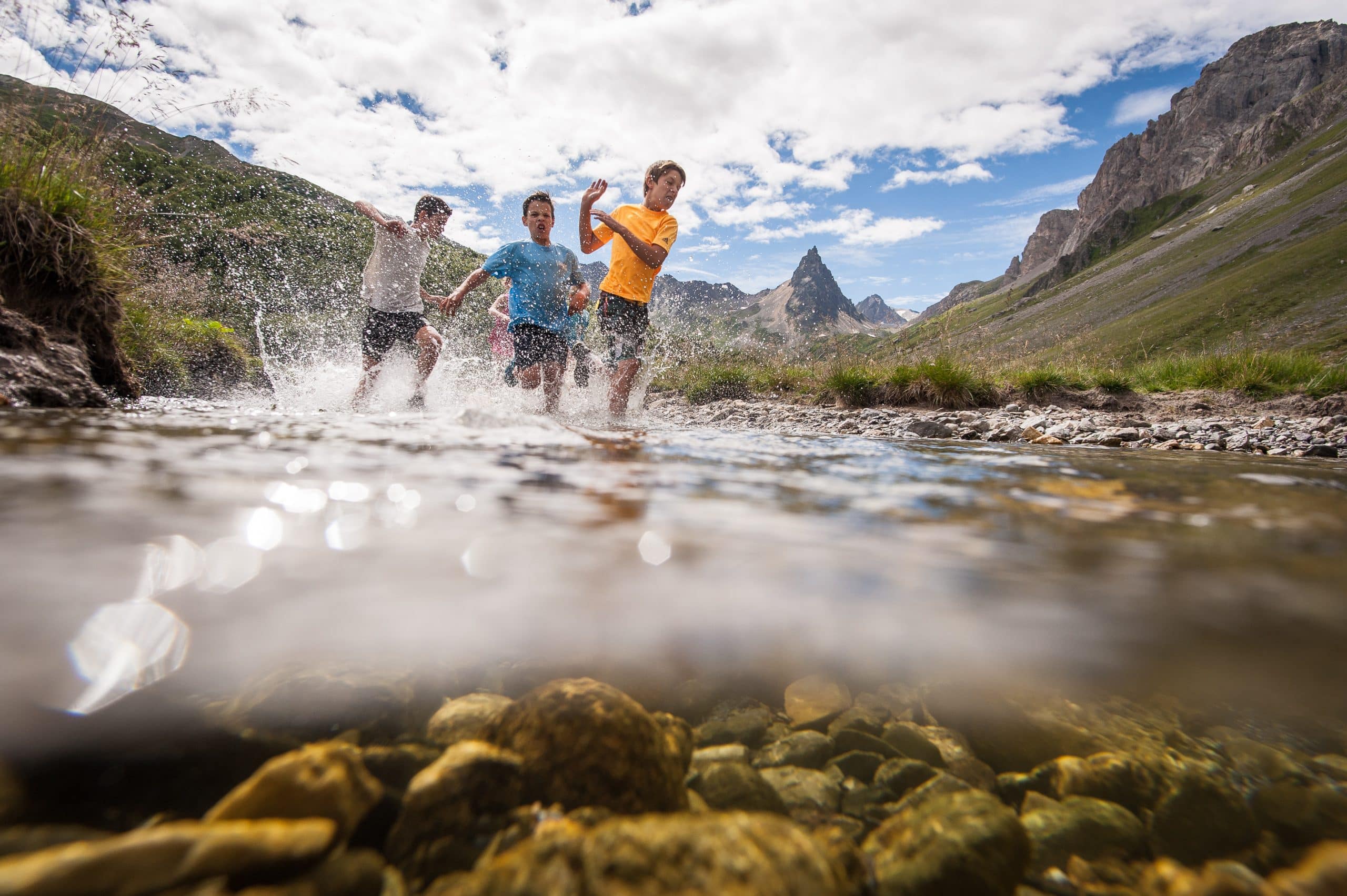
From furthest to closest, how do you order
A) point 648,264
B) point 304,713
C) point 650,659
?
point 648,264 → point 650,659 → point 304,713

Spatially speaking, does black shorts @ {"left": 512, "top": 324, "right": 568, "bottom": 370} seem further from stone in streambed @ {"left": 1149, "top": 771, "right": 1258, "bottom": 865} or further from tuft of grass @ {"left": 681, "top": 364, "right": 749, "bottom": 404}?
stone in streambed @ {"left": 1149, "top": 771, "right": 1258, "bottom": 865}

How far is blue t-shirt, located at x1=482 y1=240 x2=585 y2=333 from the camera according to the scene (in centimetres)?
665

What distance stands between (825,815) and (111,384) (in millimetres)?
6818

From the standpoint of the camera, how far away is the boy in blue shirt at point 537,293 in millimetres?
6676

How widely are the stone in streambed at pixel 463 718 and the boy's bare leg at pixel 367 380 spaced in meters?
6.67

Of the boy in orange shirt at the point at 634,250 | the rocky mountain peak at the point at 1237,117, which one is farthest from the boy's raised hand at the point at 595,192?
the rocky mountain peak at the point at 1237,117

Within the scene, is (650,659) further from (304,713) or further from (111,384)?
(111,384)

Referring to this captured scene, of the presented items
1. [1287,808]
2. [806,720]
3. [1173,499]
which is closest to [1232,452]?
[1173,499]

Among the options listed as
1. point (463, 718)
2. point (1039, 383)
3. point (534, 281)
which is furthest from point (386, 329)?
point (1039, 383)

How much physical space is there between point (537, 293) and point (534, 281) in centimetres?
15

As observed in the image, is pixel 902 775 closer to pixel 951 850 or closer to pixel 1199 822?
pixel 951 850

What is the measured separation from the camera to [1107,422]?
24.2 feet

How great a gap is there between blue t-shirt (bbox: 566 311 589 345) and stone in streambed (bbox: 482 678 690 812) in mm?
6380

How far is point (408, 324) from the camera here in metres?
7.11
